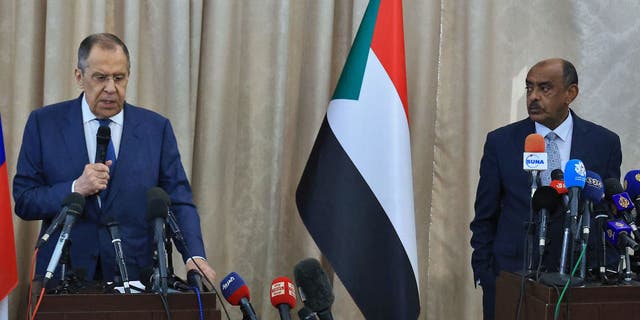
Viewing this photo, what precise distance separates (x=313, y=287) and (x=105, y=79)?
1583 mm

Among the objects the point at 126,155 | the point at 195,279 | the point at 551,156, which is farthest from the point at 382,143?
the point at 195,279

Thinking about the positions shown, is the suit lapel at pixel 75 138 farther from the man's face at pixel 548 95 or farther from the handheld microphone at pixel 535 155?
the man's face at pixel 548 95

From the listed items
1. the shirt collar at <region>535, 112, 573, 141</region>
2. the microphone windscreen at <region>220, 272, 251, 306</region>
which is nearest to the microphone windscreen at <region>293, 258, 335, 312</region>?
the microphone windscreen at <region>220, 272, 251, 306</region>

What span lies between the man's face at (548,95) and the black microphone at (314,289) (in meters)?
2.13

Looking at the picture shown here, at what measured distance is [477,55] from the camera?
18.9 ft

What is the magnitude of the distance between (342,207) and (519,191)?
0.89m

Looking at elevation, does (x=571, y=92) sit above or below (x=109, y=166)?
above

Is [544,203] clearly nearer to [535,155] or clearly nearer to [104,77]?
[535,155]

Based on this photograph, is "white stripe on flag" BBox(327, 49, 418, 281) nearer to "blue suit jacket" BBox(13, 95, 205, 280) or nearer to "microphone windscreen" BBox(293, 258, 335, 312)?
"blue suit jacket" BBox(13, 95, 205, 280)

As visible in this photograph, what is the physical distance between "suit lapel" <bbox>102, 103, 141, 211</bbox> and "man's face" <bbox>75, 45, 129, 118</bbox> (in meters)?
0.10

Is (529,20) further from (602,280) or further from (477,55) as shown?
(602,280)

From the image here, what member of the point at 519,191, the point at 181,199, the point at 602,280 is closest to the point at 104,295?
the point at 181,199

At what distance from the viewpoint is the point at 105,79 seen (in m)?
3.86

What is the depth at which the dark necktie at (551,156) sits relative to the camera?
4414mm
